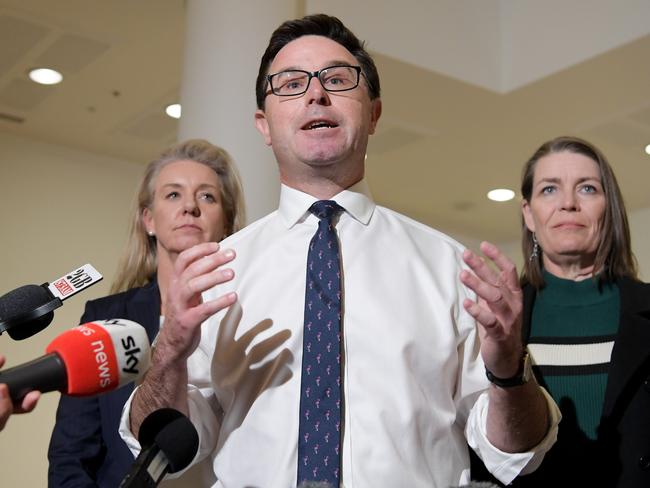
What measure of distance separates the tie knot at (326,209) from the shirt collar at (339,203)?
0.05ft

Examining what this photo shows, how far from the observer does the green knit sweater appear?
6.82ft

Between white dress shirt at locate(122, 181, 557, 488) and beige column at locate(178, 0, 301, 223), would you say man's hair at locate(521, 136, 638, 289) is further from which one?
beige column at locate(178, 0, 301, 223)

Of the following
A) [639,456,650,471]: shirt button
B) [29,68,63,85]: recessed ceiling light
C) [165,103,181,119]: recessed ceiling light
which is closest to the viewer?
[639,456,650,471]: shirt button

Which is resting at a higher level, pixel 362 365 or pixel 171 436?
pixel 362 365

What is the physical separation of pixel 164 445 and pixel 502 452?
0.61 metres

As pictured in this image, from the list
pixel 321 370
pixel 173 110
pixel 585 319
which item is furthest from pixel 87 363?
pixel 173 110

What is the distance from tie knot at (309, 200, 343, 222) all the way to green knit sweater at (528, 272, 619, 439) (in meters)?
0.78

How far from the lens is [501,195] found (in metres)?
7.25

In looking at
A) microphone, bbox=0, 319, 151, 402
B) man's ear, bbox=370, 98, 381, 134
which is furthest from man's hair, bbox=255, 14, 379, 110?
microphone, bbox=0, 319, 151, 402

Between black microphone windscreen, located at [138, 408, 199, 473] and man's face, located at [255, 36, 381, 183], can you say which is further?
man's face, located at [255, 36, 381, 183]

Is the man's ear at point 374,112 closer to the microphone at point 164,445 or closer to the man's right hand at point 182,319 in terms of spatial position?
the man's right hand at point 182,319

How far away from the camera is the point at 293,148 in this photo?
165 cm

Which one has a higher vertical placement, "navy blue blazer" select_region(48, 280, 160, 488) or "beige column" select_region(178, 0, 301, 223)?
"beige column" select_region(178, 0, 301, 223)

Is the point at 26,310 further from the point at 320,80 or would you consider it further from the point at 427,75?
the point at 427,75
